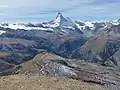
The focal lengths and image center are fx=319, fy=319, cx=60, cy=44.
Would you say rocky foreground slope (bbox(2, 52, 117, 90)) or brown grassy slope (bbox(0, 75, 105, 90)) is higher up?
brown grassy slope (bbox(0, 75, 105, 90))

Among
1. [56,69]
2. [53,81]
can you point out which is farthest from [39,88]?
[56,69]

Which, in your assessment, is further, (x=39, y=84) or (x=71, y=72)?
(x=71, y=72)

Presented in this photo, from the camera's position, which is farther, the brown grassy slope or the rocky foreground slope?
the rocky foreground slope

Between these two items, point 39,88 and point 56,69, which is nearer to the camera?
point 39,88

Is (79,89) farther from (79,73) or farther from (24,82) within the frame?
(79,73)

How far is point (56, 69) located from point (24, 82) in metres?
47.1

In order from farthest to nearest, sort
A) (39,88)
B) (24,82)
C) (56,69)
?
1. (56,69)
2. (24,82)
3. (39,88)

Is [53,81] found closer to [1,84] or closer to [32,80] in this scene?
[32,80]

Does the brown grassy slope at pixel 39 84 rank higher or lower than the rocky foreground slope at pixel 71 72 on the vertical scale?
higher

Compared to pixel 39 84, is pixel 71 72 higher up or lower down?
lower down

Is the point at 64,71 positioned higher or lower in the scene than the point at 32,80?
lower

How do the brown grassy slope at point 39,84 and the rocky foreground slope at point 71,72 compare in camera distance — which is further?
the rocky foreground slope at point 71,72

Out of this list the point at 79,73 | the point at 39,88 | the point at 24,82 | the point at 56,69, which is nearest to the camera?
the point at 39,88

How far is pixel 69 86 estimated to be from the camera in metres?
42.9
